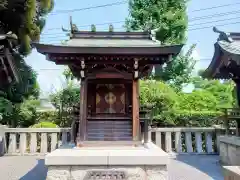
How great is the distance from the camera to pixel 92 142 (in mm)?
6113

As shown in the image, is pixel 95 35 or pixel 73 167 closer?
pixel 73 167

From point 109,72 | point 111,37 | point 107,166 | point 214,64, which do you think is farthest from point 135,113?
point 214,64

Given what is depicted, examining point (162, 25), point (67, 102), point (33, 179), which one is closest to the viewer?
point (33, 179)

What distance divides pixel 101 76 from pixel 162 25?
10155mm

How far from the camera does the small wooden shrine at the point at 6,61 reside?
616 centimetres

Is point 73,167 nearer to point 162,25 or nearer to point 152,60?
point 152,60

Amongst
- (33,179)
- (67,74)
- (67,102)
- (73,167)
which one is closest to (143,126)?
(73,167)

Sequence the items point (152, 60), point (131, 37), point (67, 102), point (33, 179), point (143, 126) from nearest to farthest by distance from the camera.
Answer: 1. point (33, 179)
2. point (152, 60)
3. point (143, 126)
4. point (131, 37)
5. point (67, 102)

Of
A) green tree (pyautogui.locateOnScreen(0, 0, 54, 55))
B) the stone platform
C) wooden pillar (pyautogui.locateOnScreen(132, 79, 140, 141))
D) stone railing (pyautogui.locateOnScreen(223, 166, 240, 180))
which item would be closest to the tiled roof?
wooden pillar (pyautogui.locateOnScreen(132, 79, 140, 141))

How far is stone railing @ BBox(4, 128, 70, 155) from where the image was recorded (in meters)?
9.50

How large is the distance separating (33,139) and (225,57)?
25.3 ft

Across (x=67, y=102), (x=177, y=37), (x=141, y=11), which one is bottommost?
(x=67, y=102)

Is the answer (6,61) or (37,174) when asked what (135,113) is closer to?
(37,174)

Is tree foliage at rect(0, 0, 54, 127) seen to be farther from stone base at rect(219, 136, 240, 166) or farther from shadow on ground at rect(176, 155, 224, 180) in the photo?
stone base at rect(219, 136, 240, 166)
